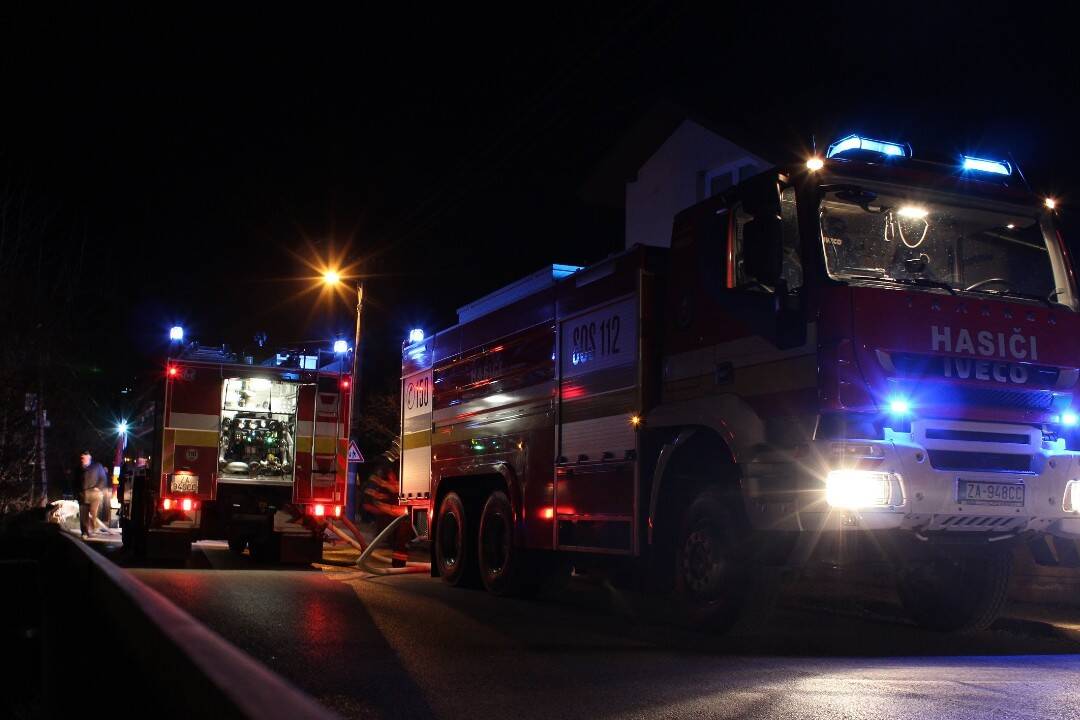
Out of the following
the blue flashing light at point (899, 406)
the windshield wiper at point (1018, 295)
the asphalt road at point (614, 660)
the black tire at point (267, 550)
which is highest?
the windshield wiper at point (1018, 295)

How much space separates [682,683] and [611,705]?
80 centimetres

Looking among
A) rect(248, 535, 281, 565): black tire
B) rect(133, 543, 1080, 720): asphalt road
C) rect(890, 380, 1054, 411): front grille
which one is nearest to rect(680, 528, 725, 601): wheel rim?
rect(133, 543, 1080, 720): asphalt road

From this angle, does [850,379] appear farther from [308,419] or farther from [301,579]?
[308,419]

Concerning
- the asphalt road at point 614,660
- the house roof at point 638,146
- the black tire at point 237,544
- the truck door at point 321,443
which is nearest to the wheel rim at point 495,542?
the asphalt road at point 614,660

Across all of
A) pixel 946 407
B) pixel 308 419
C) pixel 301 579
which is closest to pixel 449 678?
pixel 946 407

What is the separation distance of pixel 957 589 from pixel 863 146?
11.7ft

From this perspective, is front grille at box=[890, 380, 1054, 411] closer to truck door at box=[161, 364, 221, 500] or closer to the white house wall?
truck door at box=[161, 364, 221, 500]

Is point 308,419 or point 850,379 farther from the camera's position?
A: point 308,419

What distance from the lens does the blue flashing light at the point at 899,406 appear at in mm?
7699

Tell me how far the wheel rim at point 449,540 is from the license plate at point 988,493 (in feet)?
22.3

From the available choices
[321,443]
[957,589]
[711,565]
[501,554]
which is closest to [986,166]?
[957,589]

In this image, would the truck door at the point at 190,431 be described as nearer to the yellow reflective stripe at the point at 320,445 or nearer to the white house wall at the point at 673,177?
the yellow reflective stripe at the point at 320,445

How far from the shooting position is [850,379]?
7621mm

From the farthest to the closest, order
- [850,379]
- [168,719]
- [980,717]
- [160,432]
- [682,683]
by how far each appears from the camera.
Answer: [160,432] < [850,379] < [682,683] < [980,717] < [168,719]
